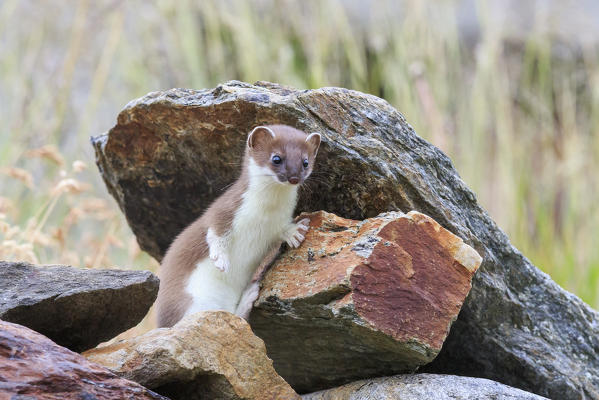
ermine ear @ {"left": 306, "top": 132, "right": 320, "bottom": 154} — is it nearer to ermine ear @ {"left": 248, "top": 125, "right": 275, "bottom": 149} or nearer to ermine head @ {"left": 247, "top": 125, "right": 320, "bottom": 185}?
ermine head @ {"left": 247, "top": 125, "right": 320, "bottom": 185}

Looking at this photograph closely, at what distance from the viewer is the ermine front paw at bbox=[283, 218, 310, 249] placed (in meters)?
3.43

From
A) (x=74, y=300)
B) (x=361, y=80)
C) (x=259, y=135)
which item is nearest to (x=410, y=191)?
(x=259, y=135)

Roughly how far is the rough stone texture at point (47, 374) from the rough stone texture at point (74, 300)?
1.12ft

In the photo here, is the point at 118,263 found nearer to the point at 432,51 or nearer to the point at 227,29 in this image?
the point at 227,29

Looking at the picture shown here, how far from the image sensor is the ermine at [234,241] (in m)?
3.59

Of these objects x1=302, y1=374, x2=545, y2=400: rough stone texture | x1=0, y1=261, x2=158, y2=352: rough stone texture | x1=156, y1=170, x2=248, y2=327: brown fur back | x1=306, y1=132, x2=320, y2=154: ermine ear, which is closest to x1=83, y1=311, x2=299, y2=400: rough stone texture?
x1=0, y1=261, x2=158, y2=352: rough stone texture

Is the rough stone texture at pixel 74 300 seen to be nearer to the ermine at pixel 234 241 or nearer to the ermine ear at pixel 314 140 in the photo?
the ermine at pixel 234 241

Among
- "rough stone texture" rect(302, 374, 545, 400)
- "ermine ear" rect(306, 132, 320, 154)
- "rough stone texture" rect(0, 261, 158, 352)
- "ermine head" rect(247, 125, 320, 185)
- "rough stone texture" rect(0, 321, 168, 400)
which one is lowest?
"rough stone texture" rect(0, 321, 168, 400)

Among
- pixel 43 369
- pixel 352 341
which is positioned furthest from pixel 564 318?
pixel 43 369

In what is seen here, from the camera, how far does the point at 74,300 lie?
278 centimetres

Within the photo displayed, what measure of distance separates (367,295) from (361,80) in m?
3.91

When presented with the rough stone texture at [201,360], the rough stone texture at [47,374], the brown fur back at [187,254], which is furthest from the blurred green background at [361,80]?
the rough stone texture at [47,374]

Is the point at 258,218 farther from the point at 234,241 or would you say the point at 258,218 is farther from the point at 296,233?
the point at 296,233

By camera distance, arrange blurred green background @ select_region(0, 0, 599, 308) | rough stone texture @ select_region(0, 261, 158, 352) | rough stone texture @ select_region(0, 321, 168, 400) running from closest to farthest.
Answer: rough stone texture @ select_region(0, 321, 168, 400) < rough stone texture @ select_region(0, 261, 158, 352) < blurred green background @ select_region(0, 0, 599, 308)
